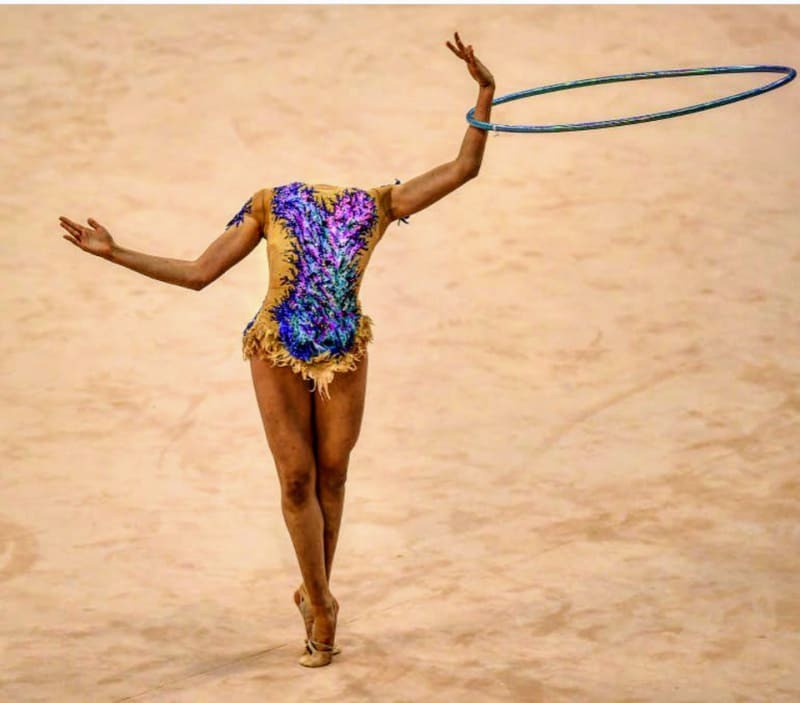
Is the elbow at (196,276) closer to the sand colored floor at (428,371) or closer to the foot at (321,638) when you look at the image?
the foot at (321,638)

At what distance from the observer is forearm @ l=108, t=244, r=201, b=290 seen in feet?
16.0

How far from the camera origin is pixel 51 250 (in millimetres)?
9008

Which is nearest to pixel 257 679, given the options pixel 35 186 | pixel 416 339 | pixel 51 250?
pixel 416 339

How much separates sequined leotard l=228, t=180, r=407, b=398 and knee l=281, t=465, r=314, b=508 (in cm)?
25

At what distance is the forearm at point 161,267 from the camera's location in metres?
4.87

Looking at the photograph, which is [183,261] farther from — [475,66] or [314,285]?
[475,66]

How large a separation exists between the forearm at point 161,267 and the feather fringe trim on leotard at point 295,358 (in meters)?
0.23

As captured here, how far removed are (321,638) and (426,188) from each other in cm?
145

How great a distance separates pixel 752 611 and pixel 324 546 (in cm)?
151

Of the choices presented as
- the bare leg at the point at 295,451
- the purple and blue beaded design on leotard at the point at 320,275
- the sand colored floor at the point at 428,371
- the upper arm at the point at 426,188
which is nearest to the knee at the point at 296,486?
the bare leg at the point at 295,451

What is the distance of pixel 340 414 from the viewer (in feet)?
16.5

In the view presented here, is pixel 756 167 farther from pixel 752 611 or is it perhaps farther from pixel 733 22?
pixel 752 611

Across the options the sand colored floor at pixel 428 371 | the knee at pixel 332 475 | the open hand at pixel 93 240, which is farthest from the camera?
the sand colored floor at pixel 428 371

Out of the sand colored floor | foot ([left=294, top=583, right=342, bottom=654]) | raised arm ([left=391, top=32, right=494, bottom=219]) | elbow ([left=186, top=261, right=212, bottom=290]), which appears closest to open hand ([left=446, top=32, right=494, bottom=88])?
raised arm ([left=391, top=32, right=494, bottom=219])
